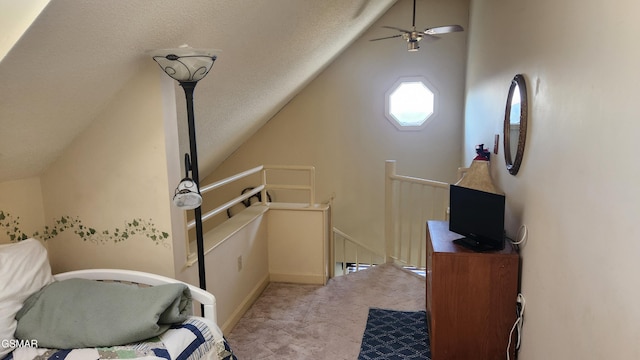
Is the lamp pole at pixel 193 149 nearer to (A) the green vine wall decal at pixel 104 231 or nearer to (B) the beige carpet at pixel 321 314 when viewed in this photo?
(A) the green vine wall decal at pixel 104 231

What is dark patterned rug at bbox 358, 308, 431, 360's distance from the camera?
2566 mm

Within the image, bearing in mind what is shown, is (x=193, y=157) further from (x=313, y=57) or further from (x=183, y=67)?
(x=313, y=57)

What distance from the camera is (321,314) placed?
124 inches

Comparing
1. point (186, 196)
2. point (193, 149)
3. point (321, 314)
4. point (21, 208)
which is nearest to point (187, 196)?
point (186, 196)

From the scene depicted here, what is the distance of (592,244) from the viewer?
132cm

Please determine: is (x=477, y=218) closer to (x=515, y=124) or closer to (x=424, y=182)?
(x=515, y=124)

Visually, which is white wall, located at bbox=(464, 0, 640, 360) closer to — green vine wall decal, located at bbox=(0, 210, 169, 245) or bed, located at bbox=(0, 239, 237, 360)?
bed, located at bbox=(0, 239, 237, 360)

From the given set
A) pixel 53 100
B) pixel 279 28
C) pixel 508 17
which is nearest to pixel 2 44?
pixel 53 100

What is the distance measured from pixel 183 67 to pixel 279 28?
1.06 metres

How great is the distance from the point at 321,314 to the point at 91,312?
1.84 m

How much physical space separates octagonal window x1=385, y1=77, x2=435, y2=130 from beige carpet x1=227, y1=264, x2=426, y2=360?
2.34 meters

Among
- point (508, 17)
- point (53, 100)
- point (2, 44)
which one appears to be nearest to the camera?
point (2, 44)

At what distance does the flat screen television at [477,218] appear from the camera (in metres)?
2.20

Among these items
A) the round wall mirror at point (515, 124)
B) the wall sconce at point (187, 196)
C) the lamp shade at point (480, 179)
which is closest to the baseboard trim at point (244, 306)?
the wall sconce at point (187, 196)
